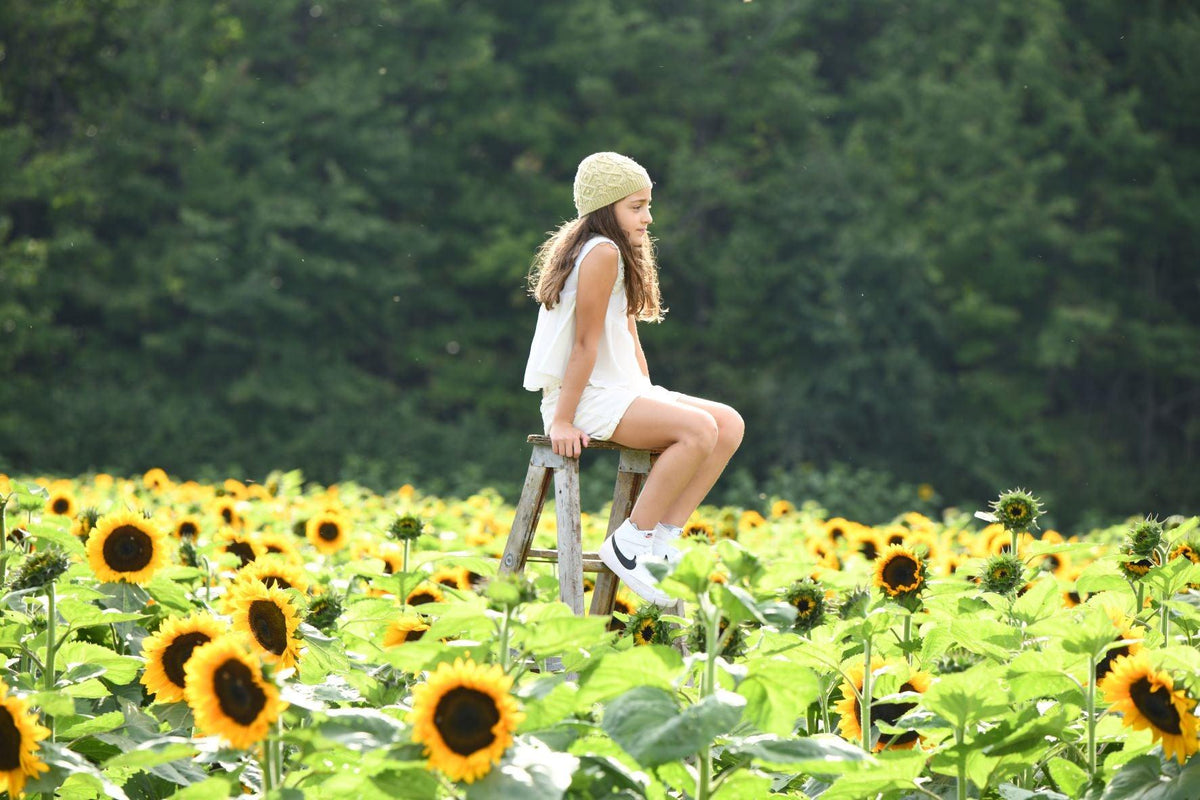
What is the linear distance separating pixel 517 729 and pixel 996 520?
1977 millimetres

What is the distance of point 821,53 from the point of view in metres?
23.6

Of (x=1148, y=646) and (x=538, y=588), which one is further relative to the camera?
(x=1148, y=646)

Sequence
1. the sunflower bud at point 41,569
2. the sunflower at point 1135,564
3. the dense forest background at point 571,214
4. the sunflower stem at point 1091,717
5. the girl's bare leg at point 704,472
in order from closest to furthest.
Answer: the sunflower stem at point 1091,717 < the sunflower bud at point 41,569 < the sunflower at point 1135,564 < the girl's bare leg at point 704,472 < the dense forest background at point 571,214

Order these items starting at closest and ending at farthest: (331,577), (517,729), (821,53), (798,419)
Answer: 1. (517,729)
2. (331,577)
3. (798,419)
4. (821,53)

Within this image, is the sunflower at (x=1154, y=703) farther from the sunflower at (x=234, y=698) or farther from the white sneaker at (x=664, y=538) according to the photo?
the white sneaker at (x=664, y=538)

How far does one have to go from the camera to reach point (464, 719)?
1734mm

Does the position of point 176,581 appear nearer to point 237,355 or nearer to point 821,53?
point 237,355

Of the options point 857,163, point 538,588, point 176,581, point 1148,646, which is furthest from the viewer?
point 857,163

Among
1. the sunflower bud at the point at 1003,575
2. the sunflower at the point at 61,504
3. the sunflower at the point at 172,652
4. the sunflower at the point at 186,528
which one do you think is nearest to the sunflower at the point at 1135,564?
the sunflower bud at the point at 1003,575

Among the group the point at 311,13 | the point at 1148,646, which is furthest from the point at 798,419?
the point at 1148,646

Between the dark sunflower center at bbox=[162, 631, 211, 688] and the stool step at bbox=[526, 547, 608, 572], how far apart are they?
5.10 ft

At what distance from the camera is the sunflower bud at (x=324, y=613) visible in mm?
2818

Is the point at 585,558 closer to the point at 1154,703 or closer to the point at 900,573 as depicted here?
the point at 900,573

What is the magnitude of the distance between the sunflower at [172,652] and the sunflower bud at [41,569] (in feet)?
1.00
